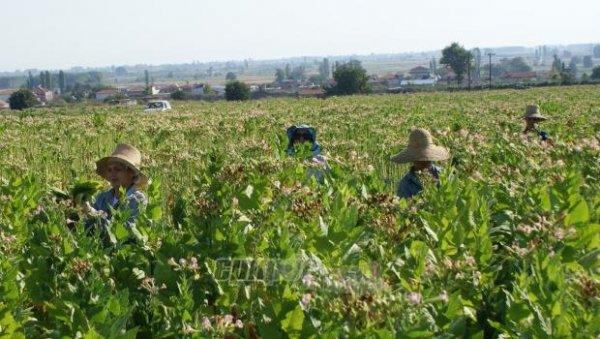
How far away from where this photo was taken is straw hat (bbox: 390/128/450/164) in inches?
288

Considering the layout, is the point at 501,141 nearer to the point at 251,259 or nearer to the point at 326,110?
the point at 251,259

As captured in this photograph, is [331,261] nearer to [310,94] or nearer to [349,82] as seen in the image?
[349,82]

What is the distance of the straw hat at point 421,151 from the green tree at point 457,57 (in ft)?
381

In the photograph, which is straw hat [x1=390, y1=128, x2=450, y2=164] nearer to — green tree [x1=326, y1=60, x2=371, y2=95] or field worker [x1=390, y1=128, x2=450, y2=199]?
field worker [x1=390, y1=128, x2=450, y2=199]

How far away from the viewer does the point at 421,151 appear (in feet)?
24.4

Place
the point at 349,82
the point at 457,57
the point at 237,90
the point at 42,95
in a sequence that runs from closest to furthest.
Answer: the point at 237,90 → the point at 349,82 → the point at 457,57 → the point at 42,95

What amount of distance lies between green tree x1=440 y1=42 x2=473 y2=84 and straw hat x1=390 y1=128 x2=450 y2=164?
381 feet

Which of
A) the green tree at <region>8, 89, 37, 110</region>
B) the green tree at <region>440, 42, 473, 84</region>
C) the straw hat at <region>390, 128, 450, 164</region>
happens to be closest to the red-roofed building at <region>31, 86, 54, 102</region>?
the green tree at <region>8, 89, 37, 110</region>

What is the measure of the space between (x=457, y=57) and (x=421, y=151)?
392 ft

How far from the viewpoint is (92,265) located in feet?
12.6

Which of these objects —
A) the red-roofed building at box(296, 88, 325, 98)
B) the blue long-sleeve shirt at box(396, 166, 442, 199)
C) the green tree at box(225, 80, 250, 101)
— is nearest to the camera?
the blue long-sleeve shirt at box(396, 166, 442, 199)

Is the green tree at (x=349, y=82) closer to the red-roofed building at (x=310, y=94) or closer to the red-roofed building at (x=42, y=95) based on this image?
the red-roofed building at (x=310, y=94)

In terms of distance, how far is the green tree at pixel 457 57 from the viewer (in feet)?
400

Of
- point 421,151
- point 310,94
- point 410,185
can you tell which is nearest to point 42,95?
point 310,94
